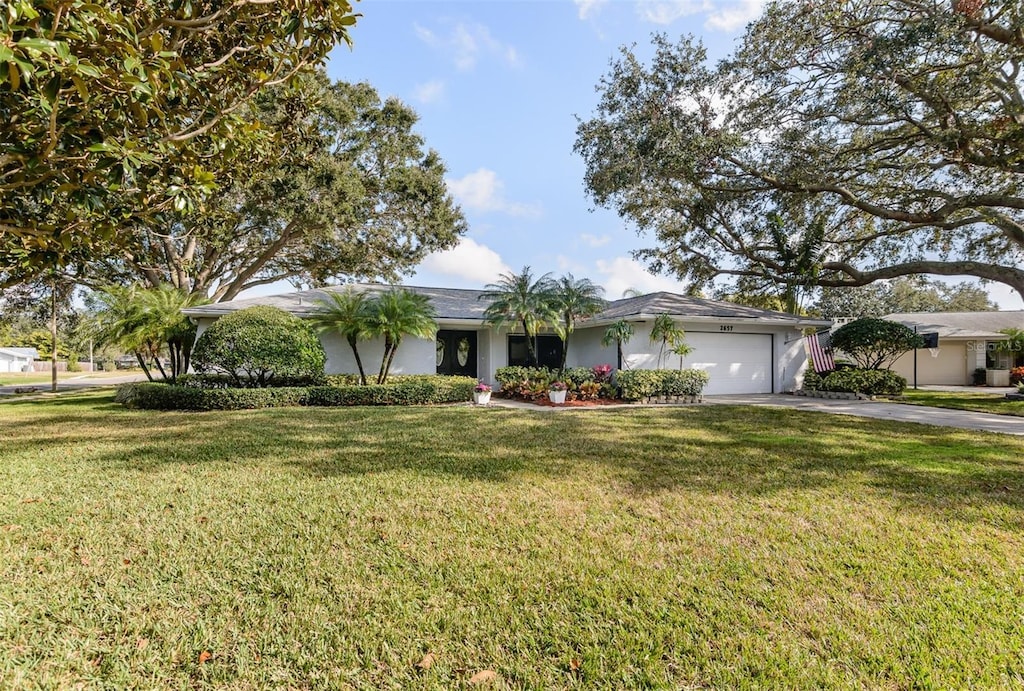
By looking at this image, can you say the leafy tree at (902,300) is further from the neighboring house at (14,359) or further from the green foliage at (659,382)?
the neighboring house at (14,359)

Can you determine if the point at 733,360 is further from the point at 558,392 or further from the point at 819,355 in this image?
the point at 558,392

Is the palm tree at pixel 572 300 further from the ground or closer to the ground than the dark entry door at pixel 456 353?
further from the ground

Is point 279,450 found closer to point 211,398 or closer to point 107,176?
point 107,176

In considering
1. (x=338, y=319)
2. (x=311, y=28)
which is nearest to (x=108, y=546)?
(x=311, y=28)

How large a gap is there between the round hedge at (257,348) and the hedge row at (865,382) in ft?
53.3

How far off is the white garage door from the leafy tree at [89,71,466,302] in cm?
1137

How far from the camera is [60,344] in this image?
164 ft

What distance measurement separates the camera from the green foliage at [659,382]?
14.7 m

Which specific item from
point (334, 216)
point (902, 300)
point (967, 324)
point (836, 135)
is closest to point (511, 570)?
point (836, 135)

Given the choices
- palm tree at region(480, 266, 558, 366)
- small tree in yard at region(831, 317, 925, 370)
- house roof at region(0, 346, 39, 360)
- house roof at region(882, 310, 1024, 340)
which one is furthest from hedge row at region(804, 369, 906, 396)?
house roof at region(0, 346, 39, 360)

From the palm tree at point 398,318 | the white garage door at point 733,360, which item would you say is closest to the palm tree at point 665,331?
the white garage door at point 733,360

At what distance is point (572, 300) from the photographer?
1484 centimetres

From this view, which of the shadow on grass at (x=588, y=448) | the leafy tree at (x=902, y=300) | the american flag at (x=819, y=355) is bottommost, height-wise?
the shadow on grass at (x=588, y=448)

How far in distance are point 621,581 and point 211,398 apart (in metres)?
12.2
